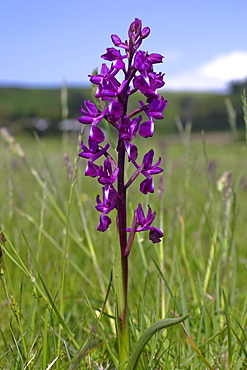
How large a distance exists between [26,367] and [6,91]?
95.0 meters

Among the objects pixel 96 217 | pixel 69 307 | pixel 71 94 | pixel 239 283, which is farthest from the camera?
pixel 71 94

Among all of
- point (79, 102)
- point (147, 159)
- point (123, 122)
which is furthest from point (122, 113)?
point (79, 102)

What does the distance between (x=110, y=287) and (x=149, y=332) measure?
110 cm

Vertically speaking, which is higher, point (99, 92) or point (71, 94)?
point (71, 94)

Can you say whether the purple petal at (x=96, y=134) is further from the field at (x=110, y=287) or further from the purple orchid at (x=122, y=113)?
the field at (x=110, y=287)

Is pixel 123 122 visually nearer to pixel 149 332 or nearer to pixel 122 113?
pixel 122 113

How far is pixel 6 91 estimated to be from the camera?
90.9 metres

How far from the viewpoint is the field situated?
1.42 meters

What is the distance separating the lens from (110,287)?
2.14 meters

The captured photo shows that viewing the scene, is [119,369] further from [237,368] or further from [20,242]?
[20,242]

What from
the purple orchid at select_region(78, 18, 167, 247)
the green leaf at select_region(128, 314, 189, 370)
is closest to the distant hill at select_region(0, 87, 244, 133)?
the purple orchid at select_region(78, 18, 167, 247)

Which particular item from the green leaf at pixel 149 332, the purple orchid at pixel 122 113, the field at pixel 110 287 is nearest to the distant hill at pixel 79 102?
the field at pixel 110 287

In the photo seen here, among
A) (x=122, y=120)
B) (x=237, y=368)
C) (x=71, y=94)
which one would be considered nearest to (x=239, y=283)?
(x=237, y=368)

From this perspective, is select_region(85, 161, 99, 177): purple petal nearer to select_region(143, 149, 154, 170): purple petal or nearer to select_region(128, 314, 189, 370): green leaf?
select_region(143, 149, 154, 170): purple petal
